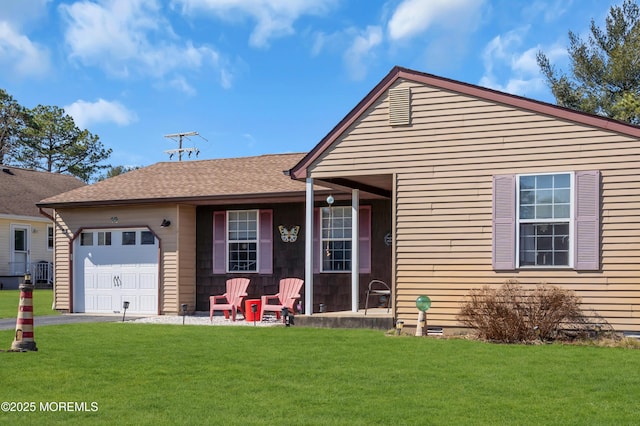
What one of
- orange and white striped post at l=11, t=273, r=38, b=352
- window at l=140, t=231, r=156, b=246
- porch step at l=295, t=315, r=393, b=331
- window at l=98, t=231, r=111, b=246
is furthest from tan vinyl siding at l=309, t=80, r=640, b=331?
window at l=98, t=231, r=111, b=246

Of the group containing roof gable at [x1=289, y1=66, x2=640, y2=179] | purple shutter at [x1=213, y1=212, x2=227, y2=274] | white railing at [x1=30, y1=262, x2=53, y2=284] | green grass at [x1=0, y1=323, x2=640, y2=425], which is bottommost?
white railing at [x1=30, y1=262, x2=53, y2=284]

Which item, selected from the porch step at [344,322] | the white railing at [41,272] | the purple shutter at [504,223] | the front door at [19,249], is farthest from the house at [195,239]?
the white railing at [41,272]

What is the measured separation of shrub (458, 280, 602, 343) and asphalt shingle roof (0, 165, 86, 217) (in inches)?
901

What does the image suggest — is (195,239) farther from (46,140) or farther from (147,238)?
(46,140)

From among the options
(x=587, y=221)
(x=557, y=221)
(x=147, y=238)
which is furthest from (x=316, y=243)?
(x=587, y=221)

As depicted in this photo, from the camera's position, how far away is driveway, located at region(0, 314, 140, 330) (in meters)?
15.4

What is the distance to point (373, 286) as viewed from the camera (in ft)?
53.3

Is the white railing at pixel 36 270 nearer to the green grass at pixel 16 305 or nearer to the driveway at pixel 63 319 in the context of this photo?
the green grass at pixel 16 305

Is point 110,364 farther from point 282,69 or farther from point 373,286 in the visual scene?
point 282,69

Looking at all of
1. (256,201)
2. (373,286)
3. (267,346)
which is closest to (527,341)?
(267,346)

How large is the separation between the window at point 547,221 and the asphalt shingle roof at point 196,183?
16.6 feet

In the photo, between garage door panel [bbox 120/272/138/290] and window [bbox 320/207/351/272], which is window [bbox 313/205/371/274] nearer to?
window [bbox 320/207/351/272]

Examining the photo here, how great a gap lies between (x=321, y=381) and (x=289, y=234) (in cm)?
909

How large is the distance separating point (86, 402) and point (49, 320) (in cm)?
980
